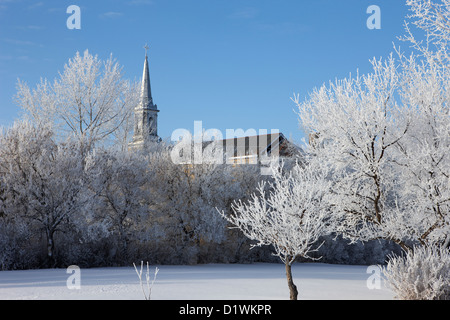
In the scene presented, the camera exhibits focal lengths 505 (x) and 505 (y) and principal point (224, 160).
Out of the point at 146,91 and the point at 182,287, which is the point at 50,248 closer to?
the point at 182,287

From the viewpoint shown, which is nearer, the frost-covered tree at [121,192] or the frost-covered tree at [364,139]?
the frost-covered tree at [364,139]

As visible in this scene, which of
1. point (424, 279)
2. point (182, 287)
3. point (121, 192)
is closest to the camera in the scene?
point (424, 279)

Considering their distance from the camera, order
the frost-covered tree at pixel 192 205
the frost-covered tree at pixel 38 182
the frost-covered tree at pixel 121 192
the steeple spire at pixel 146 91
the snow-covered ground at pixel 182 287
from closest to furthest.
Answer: the snow-covered ground at pixel 182 287
the frost-covered tree at pixel 38 182
the frost-covered tree at pixel 121 192
the frost-covered tree at pixel 192 205
the steeple spire at pixel 146 91

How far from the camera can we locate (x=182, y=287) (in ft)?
43.8

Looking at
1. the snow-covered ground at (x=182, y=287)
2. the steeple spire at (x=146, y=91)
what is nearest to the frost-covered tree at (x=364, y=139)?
the snow-covered ground at (x=182, y=287)

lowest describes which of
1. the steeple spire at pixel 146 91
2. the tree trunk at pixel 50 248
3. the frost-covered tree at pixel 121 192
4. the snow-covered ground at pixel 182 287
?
the snow-covered ground at pixel 182 287

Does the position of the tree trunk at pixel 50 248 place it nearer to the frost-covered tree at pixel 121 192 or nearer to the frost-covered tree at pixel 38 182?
the frost-covered tree at pixel 38 182

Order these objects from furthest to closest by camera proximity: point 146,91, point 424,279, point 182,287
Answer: point 146,91 < point 182,287 < point 424,279

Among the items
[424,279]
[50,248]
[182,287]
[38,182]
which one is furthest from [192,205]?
[424,279]

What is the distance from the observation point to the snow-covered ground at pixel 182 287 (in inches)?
461

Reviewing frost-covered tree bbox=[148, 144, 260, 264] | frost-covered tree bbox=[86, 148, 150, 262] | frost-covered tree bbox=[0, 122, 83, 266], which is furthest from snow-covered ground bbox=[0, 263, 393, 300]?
frost-covered tree bbox=[148, 144, 260, 264]

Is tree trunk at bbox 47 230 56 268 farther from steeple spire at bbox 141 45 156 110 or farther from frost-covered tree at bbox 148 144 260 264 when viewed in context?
steeple spire at bbox 141 45 156 110

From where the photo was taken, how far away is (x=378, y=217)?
45.1ft
